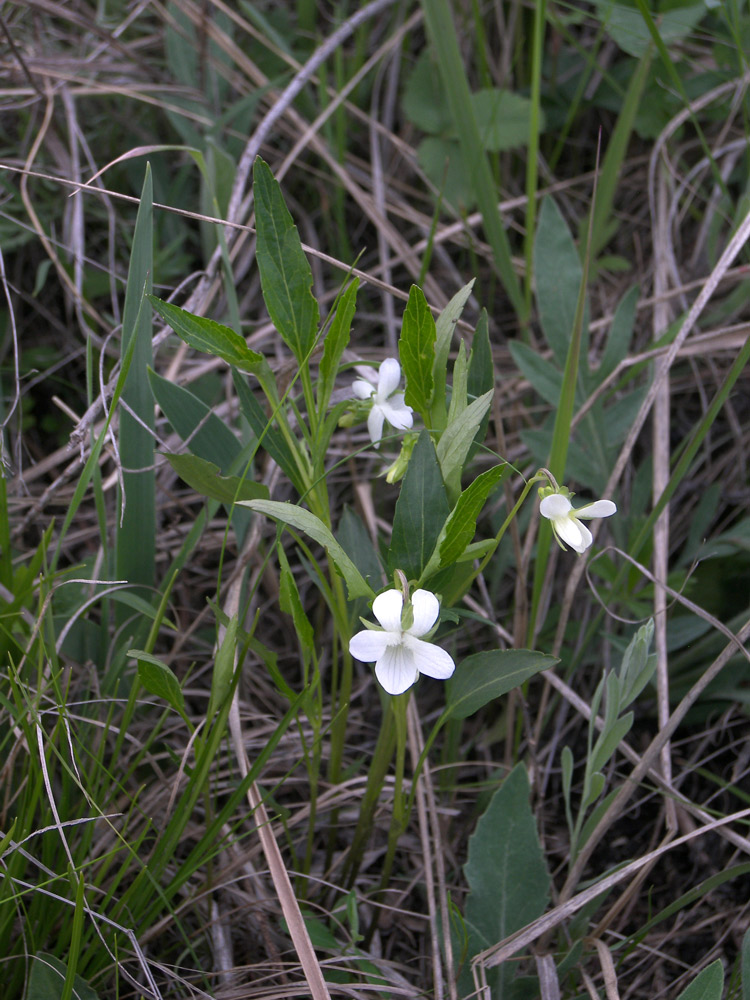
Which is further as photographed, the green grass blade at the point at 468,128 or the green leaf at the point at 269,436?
the green grass blade at the point at 468,128

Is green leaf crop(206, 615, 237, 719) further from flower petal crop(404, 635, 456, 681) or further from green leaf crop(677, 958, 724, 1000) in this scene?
green leaf crop(677, 958, 724, 1000)

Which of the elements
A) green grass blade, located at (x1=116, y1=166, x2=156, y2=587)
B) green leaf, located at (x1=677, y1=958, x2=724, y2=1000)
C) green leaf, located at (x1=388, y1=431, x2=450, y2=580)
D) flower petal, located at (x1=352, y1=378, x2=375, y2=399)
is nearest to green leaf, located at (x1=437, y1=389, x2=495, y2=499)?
green leaf, located at (x1=388, y1=431, x2=450, y2=580)

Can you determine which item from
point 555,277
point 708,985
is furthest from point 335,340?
point 708,985

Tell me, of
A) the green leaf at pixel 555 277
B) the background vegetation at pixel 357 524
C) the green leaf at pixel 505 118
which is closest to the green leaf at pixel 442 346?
the background vegetation at pixel 357 524

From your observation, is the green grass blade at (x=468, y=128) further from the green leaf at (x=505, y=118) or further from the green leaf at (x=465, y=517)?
the green leaf at (x=465, y=517)

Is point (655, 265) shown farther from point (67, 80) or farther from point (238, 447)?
point (67, 80)

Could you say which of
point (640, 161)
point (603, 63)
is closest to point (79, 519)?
point (640, 161)
